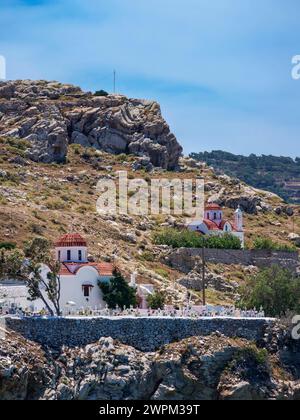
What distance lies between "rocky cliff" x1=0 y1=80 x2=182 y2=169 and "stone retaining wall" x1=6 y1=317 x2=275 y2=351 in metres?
61.0

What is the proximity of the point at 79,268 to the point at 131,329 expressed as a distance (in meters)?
10.5

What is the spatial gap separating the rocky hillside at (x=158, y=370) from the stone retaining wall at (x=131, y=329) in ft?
2.48

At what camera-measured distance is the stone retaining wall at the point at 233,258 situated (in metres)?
108

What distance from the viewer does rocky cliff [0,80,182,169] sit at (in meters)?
138

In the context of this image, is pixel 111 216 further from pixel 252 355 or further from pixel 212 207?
pixel 252 355

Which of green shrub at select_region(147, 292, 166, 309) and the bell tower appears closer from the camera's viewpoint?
green shrub at select_region(147, 292, 166, 309)

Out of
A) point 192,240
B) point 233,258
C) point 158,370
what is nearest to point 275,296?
point 158,370

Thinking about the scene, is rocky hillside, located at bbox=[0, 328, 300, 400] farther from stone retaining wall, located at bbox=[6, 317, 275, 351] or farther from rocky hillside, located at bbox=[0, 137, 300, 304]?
rocky hillside, located at bbox=[0, 137, 300, 304]

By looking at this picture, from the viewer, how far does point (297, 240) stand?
128 meters

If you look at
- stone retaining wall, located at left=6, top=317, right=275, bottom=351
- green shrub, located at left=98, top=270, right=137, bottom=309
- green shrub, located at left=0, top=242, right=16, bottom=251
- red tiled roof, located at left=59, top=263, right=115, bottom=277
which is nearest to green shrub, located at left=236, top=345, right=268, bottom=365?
stone retaining wall, located at left=6, top=317, right=275, bottom=351

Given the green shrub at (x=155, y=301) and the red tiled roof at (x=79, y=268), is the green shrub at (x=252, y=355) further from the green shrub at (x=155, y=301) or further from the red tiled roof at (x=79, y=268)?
the red tiled roof at (x=79, y=268)

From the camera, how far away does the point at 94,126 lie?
143m
